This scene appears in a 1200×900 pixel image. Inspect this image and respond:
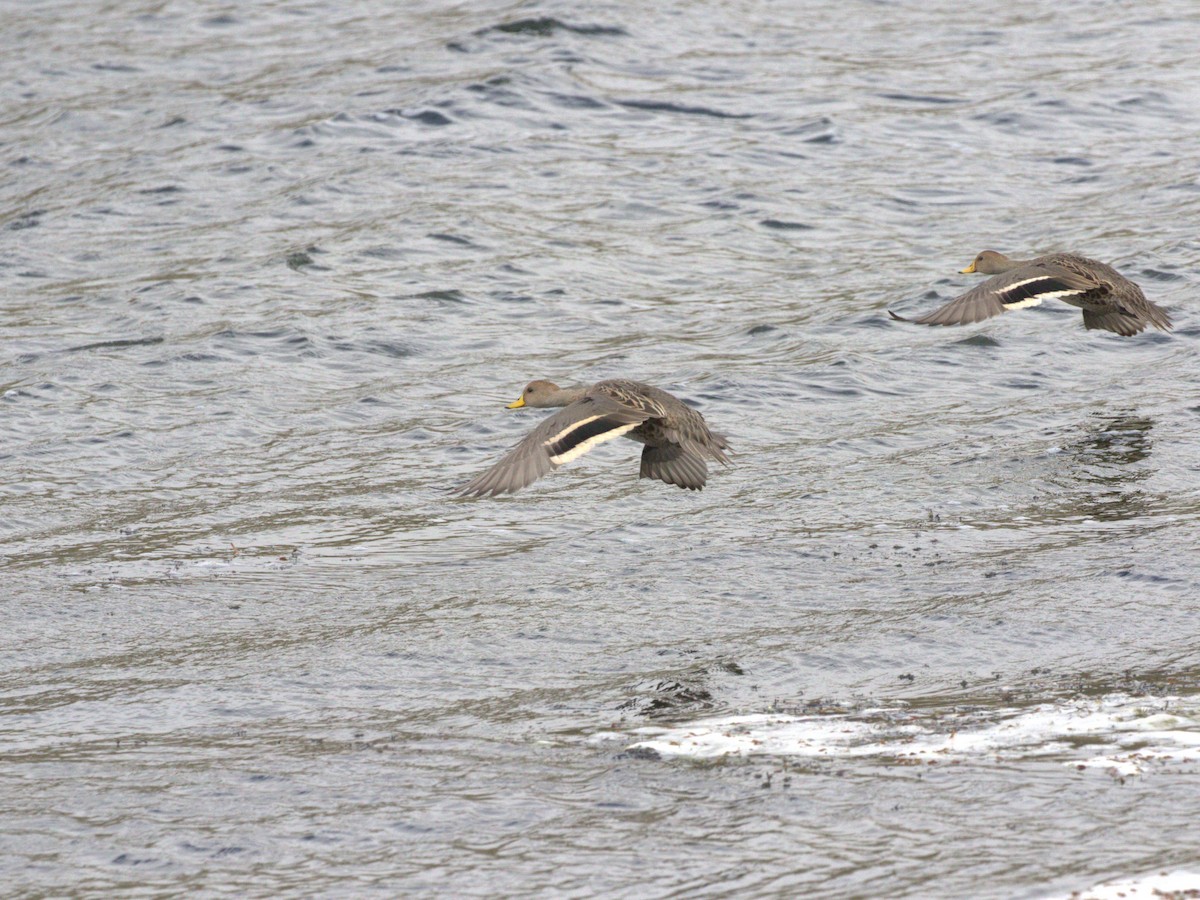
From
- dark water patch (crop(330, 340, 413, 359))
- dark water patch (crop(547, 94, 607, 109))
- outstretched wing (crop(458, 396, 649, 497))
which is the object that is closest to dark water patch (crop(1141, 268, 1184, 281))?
dark water patch (crop(330, 340, 413, 359))

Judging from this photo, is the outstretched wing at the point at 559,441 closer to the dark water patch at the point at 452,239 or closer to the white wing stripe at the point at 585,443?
the white wing stripe at the point at 585,443

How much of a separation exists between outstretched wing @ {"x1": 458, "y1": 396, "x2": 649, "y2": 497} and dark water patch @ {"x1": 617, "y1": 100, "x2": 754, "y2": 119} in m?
10.7

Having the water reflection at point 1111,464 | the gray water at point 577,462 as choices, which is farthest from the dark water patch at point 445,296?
the water reflection at point 1111,464

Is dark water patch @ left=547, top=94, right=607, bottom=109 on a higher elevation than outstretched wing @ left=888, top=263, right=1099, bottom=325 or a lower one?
lower

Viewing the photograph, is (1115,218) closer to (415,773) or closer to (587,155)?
(587,155)

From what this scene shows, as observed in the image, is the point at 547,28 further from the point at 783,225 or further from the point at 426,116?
the point at 783,225

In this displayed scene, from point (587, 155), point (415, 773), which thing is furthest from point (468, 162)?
point (415, 773)

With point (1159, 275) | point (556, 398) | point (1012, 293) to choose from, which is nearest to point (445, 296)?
point (556, 398)

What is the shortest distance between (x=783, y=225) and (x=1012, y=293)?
531 centimetres

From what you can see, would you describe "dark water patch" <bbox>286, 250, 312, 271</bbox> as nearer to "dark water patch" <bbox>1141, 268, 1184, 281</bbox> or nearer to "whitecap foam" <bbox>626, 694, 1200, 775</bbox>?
"dark water patch" <bbox>1141, 268, 1184, 281</bbox>

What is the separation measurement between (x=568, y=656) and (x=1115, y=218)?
33.0 feet

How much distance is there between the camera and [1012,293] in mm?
11031

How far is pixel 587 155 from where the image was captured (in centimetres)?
1806

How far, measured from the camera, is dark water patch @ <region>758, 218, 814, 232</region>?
16.0 metres
